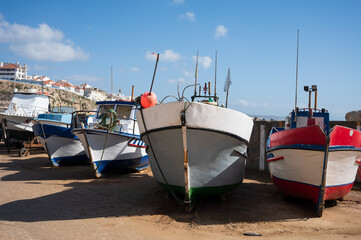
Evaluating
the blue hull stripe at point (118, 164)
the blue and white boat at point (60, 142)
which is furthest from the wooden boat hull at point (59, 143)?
the blue hull stripe at point (118, 164)

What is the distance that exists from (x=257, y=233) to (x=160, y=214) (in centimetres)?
190

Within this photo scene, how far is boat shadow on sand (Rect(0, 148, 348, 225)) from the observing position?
205 inches

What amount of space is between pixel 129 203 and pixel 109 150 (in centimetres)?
323

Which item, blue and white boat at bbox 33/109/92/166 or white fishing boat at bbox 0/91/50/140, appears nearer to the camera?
blue and white boat at bbox 33/109/92/166

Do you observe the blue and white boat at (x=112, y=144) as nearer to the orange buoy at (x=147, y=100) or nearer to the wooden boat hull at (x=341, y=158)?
the orange buoy at (x=147, y=100)

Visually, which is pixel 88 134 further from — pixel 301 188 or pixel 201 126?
pixel 301 188

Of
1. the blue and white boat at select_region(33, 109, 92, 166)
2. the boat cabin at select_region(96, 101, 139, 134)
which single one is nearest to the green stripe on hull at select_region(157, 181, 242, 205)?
the boat cabin at select_region(96, 101, 139, 134)

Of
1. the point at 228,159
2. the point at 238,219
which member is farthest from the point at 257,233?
the point at 228,159

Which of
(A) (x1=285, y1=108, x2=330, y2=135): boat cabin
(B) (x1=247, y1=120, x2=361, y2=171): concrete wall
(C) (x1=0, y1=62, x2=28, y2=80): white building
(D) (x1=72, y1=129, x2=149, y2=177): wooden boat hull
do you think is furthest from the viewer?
(C) (x1=0, y1=62, x2=28, y2=80): white building

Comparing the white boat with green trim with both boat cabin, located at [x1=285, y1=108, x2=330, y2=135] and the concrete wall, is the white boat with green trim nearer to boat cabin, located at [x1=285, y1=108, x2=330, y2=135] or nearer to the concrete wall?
boat cabin, located at [x1=285, y1=108, x2=330, y2=135]

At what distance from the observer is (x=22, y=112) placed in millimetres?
17781

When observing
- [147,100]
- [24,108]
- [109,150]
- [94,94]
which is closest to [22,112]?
[24,108]

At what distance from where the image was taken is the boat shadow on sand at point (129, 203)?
5207 millimetres

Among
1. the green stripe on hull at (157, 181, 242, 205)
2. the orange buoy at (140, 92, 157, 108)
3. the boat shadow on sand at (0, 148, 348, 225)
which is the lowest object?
the boat shadow on sand at (0, 148, 348, 225)
